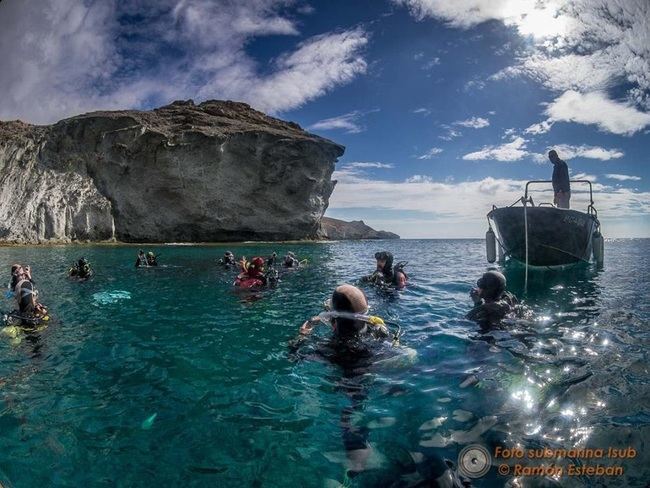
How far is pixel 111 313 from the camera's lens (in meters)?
9.40

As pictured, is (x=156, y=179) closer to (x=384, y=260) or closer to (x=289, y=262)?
(x=289, y=262)

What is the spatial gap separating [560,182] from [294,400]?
15.3 metres

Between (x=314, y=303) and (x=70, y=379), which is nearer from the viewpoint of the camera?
(x=70, y=379)

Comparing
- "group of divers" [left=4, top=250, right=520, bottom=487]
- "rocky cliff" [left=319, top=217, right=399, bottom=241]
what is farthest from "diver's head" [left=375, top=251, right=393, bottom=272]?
"rocky cliff" [left=319, top=217, right=399, bottom=241]

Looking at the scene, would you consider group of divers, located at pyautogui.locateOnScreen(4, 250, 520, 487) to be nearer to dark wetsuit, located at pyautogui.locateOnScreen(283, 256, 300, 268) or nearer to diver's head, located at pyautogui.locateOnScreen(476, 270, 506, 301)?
diver's head, located at pyautogui.locateOnScreen(476, 270, 506, 301)

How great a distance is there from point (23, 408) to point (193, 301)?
6.63m

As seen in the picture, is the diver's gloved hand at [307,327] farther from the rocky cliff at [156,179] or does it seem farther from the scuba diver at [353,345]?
the rocky cliff at [156,179]

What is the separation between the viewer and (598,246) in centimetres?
1716

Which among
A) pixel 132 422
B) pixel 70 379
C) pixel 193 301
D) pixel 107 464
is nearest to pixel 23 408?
pixel 70 379

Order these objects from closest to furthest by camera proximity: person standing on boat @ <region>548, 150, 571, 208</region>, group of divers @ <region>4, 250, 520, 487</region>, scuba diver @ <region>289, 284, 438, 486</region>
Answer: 1. group of divers @ <region>4, 250, 520, 487</region>
2. scuba diver @ <region>289, 284, 438, 486</region>
3. person standing on boat @ <region>548, 150, 571, 208</region>

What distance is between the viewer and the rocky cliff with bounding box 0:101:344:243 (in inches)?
1916

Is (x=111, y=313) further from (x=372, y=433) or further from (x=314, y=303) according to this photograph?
(x=372, y=433)

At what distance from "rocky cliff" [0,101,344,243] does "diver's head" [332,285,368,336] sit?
54.1 metres

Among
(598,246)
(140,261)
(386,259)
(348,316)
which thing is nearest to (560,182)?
(598,246)
